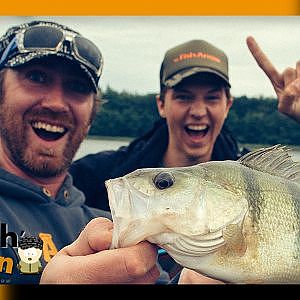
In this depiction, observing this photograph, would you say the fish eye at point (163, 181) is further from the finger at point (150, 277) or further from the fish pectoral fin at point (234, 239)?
the finger at point (150, 277)

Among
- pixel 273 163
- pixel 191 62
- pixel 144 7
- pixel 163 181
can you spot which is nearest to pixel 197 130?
pixel 191 62

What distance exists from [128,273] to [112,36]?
1309mm

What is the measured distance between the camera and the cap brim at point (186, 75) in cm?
330

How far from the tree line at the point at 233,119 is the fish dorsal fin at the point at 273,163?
1.10 feet

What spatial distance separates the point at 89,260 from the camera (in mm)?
2916

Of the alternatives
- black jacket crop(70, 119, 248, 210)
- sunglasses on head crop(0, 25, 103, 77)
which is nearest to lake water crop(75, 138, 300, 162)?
black jacket crop(70, 119, 248, 210)

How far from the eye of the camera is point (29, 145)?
3291 mm

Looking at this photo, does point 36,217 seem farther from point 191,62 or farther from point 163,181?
point 191,62

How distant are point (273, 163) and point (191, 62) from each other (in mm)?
748

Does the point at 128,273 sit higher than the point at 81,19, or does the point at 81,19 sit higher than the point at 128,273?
the point at 81,19

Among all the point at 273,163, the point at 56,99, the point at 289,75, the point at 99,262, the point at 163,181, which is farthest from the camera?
the point at 289,75

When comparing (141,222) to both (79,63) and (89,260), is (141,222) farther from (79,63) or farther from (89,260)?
(79,63)

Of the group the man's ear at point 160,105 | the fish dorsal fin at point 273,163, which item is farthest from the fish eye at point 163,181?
the man's ear at point 160,105
